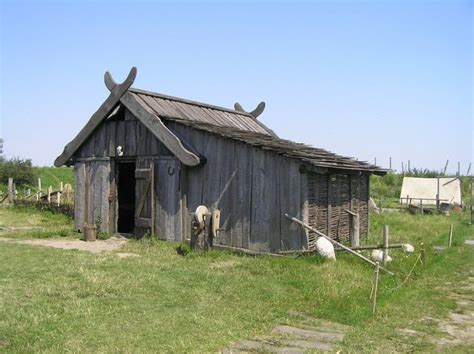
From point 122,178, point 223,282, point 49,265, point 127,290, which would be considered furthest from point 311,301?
point 122,178

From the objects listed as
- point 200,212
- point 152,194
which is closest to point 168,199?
point 152,194

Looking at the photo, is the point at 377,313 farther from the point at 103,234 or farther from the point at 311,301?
the point at 103,234

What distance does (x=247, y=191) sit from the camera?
42.1ft

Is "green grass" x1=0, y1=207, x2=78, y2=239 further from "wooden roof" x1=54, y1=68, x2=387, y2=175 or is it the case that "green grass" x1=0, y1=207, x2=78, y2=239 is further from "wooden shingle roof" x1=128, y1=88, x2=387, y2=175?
"wooden shingle roof" x1=128, y1=88, x2=387, y2=175

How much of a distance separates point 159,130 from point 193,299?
6.86 m

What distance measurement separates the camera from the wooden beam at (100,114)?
48.3ft

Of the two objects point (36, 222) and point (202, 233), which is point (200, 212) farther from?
point (36, 222)

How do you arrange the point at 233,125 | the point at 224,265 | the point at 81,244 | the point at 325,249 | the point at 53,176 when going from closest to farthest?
the point at 325,249
the point at 224,265
the point at 81,244
the point at 233,125
the point at 53,176

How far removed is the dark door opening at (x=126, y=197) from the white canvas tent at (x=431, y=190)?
22.3m

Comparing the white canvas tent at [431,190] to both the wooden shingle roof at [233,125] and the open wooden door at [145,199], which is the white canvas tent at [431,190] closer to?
the wooden shingle roof at [233,125]

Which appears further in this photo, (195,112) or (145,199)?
(195,112)

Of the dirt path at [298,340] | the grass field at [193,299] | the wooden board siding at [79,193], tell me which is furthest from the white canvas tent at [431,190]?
the dirt path at [298,340]

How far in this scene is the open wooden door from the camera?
14562 mm

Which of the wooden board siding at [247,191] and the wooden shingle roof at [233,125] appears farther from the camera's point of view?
the wooden shingle roof at [233,125]
